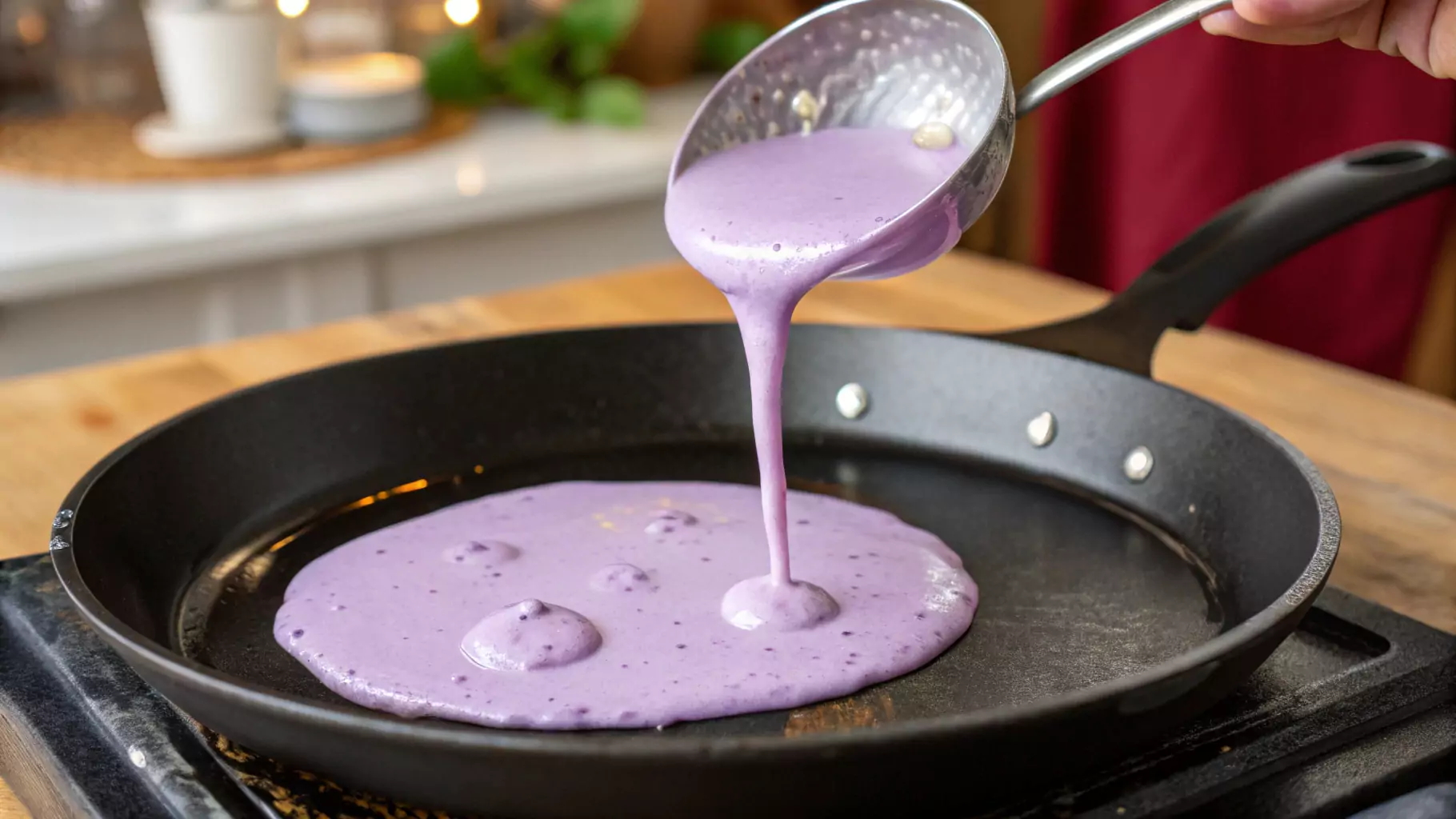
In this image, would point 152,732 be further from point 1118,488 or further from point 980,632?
point 1118,488

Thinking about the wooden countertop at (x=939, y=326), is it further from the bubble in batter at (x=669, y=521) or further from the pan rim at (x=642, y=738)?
the bubble in batter at (x=669, y=521)

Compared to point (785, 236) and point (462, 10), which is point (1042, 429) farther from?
point (462, 10)

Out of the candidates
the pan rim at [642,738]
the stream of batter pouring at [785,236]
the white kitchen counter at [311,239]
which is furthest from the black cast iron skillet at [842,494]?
the white kitchen counter at [311,239]

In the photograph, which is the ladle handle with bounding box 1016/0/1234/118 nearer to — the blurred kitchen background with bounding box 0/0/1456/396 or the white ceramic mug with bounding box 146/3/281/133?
the blurred kitchen background with bounding box 0/0/1456/396

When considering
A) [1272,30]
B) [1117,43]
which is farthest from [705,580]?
[1272,30]

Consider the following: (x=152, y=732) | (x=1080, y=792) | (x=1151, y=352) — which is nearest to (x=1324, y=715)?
(x=1080, y=792)

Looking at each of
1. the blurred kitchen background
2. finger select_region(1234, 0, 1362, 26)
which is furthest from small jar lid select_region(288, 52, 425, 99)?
finger select_region(1234, 0, 1362, 26)

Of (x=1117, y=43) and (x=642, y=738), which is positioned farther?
(x=1117, y=43)
